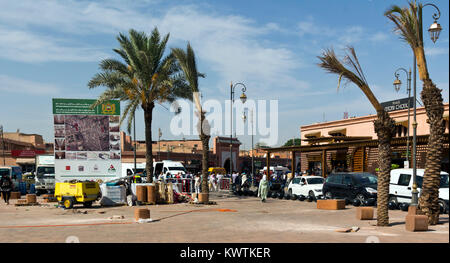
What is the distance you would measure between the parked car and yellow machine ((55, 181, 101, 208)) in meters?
11.3

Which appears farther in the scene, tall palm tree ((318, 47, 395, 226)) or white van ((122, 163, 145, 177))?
white van ((122, 163, 145, 177))

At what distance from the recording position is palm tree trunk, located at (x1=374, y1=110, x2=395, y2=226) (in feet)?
44.1

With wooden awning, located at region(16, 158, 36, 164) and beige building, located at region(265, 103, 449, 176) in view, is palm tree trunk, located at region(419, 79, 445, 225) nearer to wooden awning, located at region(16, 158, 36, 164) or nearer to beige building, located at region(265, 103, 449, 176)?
beige building, located at region(265, 103, 449, 176)

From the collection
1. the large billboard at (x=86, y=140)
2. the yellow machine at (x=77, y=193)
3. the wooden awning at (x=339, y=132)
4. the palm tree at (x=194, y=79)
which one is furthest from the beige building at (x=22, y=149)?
the palm tree at (x=194, y=79)

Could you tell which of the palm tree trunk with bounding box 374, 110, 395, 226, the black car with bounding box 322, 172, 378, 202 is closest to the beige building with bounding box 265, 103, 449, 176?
the black car with bounding box 322, 172, 378, 202

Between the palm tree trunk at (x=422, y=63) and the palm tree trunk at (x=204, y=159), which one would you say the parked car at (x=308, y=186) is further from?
the palm tree trunk at (x=422, y=63)

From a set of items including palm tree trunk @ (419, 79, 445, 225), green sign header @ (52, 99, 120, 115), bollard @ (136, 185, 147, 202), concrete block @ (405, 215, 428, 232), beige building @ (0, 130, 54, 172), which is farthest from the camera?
beige building @ (0, 130, 54, 172)

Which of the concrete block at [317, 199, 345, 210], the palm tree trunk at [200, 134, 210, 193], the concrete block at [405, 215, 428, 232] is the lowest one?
the concrete block at [317, 199, 345, 210]

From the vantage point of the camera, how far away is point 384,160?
13414 millimetres

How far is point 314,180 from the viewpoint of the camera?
26.8 m

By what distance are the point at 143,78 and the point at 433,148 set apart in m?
17.6
